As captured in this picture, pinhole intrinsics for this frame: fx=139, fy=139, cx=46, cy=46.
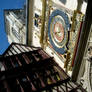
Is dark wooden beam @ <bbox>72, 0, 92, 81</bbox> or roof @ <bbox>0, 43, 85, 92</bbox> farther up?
dark wooden beam @ <bbox>72, 0, 92, 81</bbox>

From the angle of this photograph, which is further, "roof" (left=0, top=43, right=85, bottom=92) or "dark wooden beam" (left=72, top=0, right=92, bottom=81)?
"roof" (left=0, top=43, right=85, bottom=92)

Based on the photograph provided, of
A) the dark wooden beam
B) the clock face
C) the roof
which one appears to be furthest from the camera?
the clock face

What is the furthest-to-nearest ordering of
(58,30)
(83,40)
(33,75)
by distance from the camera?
1. (58,30)
2. (33,75)
3. (83,40)

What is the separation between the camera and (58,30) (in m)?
10.2

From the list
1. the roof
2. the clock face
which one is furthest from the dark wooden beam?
the clock face

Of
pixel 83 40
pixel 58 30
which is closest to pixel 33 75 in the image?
pixel 58 30

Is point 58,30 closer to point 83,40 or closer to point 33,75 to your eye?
point 83,40

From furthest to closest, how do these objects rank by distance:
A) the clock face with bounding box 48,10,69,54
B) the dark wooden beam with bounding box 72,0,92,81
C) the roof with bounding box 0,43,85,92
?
the clock face with bounding box 48,10,69,54 → the roof with bounding box 0,43,85,92 → the dark wooden beam with bounding box 72,0,92,81

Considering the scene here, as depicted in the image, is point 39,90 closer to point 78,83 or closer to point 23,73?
point 23,73

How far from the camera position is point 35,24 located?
1391cm

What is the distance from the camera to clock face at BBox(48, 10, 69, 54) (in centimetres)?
935

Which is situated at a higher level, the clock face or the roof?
the clock face

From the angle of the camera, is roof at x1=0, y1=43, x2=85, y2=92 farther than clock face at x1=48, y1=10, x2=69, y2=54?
No

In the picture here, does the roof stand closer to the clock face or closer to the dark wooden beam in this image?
the dark wooden beam
